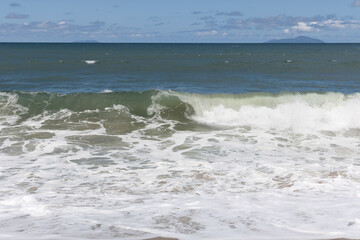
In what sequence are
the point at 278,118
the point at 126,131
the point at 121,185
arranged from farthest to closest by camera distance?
the point at 278,118
the point at 126,131
the point at 121,185

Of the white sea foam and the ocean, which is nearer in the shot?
the ocean

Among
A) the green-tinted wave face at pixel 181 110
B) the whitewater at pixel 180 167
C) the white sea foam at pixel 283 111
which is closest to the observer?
the whitewater at pixel 180 167

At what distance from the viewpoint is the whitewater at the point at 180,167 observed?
5191 mm

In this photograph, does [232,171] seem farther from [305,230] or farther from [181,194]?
[305,230]

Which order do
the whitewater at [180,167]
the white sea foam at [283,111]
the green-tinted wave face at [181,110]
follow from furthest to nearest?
the green-tinted wave face at [181,110] < the white sea foam at [283,111] < the whitewater at [180,167]

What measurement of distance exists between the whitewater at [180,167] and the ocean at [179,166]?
0.03 m

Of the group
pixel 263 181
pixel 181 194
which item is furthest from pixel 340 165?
pixel 181 194

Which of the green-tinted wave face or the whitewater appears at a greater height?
the green-tinted wave face

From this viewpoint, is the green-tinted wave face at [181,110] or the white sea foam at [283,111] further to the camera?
the green-tinted wave face at [181,110]

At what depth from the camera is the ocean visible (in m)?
5.20

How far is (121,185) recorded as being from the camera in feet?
23.8

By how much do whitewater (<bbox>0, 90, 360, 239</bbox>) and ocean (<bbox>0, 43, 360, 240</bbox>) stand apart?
0.03m

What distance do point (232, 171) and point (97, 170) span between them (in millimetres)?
2697

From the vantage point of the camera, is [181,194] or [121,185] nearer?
[181,194]
